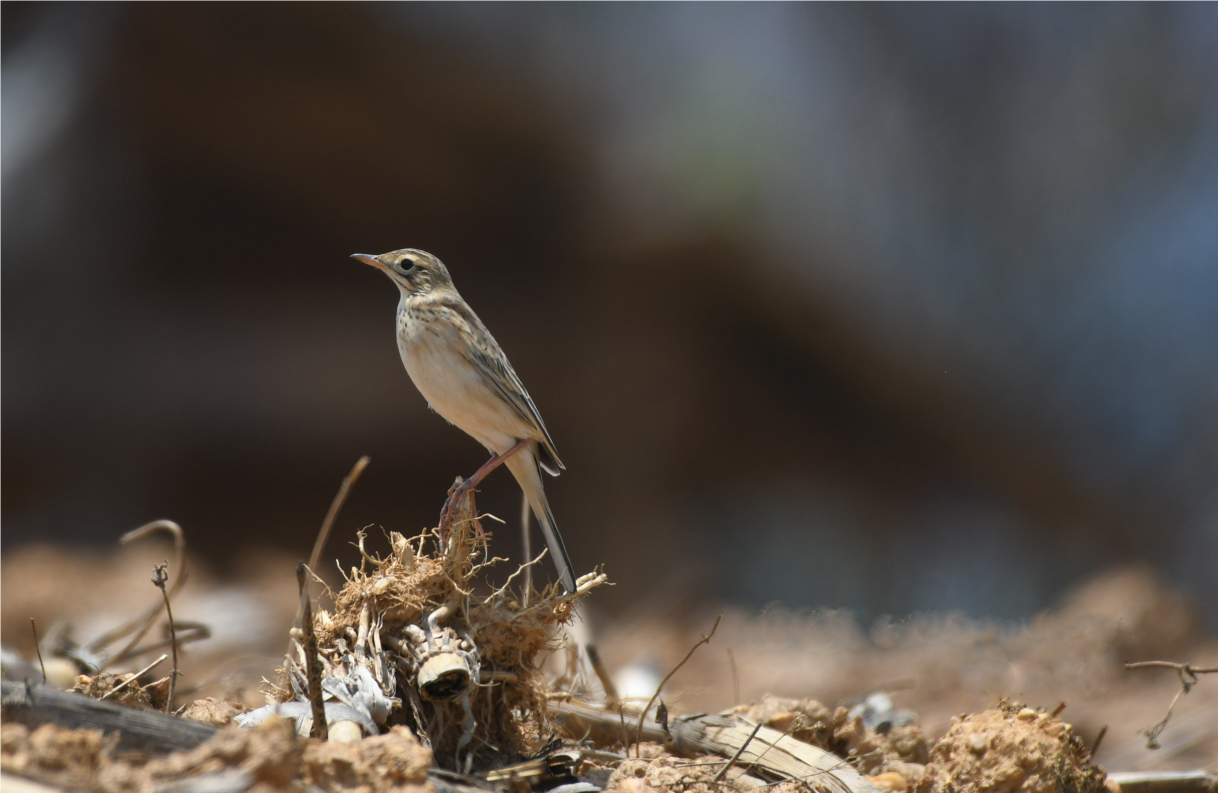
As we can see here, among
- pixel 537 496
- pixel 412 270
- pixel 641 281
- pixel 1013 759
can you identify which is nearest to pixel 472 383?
pixel 537 496

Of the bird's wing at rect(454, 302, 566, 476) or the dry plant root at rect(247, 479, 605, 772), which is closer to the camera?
the dry plant root at rect(247, 479, 605, 772)

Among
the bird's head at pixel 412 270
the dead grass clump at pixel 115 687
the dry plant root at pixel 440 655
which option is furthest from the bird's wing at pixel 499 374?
the dead grass clump at pixel 115 687

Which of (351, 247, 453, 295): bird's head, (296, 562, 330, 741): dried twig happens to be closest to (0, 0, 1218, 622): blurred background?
(351, 247, 453, 295): bird's head

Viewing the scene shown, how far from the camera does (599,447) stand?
10.4m

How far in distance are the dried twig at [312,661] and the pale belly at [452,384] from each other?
1810mm

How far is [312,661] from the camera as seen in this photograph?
75.7 inches

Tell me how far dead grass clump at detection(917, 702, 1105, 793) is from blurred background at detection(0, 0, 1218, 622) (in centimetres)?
664

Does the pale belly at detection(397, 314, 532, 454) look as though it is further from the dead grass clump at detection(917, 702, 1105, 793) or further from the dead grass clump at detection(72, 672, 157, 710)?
the dead grass clump at detection(917, 702, 1105, 793)

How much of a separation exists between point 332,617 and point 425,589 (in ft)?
1.02

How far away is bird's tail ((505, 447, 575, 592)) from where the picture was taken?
3.49m

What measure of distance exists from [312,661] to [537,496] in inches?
75.8

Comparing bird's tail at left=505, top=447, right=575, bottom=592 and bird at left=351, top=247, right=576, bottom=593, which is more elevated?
bird at left=351, top=247, right=576, bottom=593

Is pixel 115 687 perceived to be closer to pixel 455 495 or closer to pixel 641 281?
pixel 455 495

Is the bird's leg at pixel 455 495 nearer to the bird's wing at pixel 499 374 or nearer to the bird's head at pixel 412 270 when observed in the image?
the bird's wing at pixel 499 374
